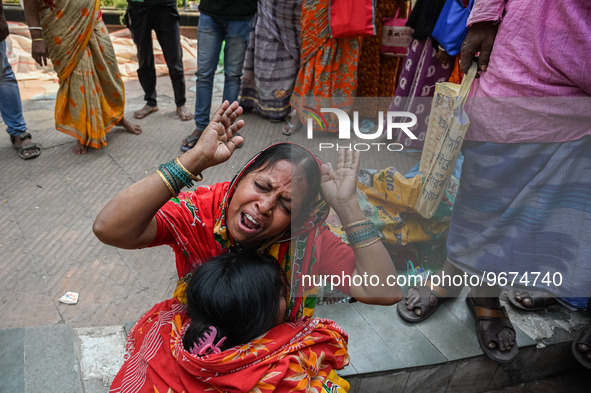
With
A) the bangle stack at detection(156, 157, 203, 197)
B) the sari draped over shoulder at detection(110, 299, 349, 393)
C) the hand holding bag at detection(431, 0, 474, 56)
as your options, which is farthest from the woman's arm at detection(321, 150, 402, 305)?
the hand holding bag at detection(431, 0, 474, 56)

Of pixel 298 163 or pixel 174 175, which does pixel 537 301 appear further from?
pixel 174 175

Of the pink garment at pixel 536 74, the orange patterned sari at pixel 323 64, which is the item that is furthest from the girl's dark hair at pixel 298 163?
the orange patterned sari at pixel 323 64

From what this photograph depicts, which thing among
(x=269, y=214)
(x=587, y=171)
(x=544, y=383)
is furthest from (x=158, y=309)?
(x=544, y=383)

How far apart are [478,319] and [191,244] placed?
1.44 meters

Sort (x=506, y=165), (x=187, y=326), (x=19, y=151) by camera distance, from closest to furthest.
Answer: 1. (x=187, y=326)
2. (x=506, y=165)
3. (x=19, y=151)

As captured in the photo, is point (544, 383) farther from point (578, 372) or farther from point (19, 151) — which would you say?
point (19, 151)

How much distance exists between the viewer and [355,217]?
1532mm

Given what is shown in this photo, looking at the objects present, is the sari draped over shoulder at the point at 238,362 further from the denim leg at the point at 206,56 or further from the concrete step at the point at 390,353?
the denim leg at the point at 206,56

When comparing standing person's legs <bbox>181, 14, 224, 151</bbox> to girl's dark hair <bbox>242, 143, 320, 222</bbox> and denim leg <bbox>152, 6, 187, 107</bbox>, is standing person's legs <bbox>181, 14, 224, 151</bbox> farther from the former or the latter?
girl's dark hair <bbox>242, 143, 320, 222</bbox>

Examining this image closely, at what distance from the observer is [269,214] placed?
1.46m

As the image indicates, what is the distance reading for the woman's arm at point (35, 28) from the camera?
3.36 metres

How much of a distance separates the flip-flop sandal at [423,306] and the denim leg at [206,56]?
2698 millimetres

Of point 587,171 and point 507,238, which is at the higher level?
point 587,171

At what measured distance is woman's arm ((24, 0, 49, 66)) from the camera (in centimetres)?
336
